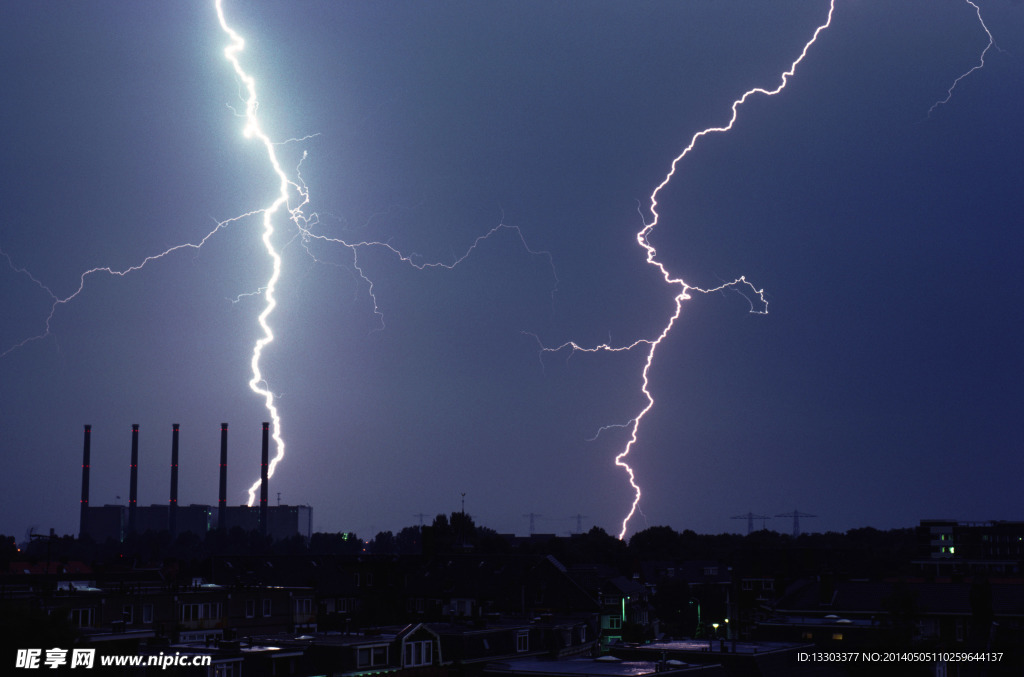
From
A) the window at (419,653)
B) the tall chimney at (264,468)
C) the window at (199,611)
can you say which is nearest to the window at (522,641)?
the window at (419,653)

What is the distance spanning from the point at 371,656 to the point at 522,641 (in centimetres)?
794

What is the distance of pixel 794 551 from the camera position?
96.8 m

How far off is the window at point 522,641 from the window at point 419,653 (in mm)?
4258

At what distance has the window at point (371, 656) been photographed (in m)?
30.4

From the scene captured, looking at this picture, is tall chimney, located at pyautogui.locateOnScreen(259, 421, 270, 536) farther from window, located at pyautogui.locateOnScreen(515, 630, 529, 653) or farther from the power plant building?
Answer: window, located at pyautogui.locateOnScreen(515, 630, 529, 653)

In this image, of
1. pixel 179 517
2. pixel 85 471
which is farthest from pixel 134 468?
pixel 179 517

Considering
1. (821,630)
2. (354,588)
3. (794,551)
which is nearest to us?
(821,630)

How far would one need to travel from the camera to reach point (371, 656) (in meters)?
31.0

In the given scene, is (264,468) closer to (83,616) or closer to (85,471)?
(85,471)

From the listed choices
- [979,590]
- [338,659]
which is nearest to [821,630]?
[979,590]

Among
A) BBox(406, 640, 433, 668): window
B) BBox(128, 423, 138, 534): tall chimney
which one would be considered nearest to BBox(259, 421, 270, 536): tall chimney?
BBox(128, 423, 138, 534): tall chimney

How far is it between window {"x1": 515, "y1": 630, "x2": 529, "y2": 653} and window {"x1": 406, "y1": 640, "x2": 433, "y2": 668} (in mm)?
4258

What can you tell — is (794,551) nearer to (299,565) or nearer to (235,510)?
(299,565)

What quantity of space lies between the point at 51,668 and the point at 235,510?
153 metres
